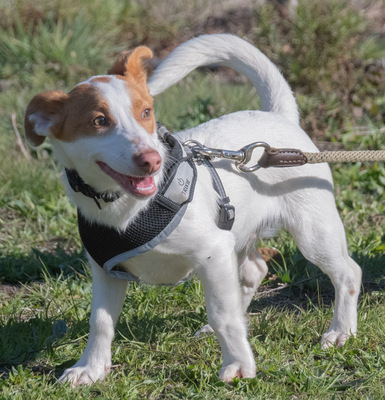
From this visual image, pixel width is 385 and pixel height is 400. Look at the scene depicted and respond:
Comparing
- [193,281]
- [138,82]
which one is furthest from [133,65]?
[193,281]

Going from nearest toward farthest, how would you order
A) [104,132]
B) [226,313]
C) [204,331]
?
[104,132]
[226,313]
[204,331]

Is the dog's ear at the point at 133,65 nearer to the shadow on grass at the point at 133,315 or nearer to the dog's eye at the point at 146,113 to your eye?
the dog's eye at the point at 146,113

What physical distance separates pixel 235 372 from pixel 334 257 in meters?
0.87

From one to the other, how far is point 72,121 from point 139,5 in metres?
8.52

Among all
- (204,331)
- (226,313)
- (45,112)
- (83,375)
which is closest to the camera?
(45,112)

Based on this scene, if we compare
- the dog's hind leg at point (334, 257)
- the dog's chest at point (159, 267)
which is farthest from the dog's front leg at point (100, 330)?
the dog's hind leg at point (334, 257)

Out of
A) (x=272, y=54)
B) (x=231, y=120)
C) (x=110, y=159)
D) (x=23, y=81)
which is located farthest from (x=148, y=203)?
(x=23, y=81)

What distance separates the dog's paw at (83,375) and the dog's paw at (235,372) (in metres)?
0.53

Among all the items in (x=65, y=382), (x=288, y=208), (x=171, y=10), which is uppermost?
(x=288, y=208)

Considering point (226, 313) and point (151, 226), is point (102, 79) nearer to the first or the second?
point (151, 226)

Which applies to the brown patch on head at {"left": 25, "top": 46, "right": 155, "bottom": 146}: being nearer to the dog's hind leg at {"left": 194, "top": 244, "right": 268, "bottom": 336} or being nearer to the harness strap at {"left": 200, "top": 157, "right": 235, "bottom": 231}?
the harness strap at {"left": 200, "top": 157, "right": 235, "bottom": 231}

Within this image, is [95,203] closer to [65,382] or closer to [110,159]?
[110,159]

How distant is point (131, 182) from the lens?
2.49m

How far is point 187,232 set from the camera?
272 cm
